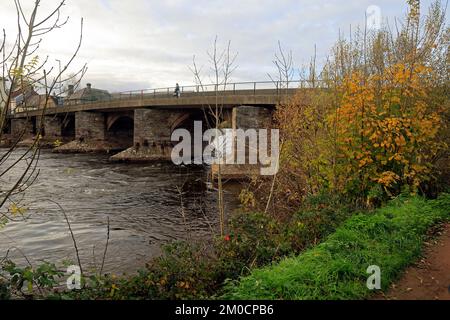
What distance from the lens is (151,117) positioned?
3216 cm

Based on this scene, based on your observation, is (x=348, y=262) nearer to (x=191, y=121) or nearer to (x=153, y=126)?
(x=153, y=126)

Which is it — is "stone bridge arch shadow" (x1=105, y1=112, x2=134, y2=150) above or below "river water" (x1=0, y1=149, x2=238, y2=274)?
above

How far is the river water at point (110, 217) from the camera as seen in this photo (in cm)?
835

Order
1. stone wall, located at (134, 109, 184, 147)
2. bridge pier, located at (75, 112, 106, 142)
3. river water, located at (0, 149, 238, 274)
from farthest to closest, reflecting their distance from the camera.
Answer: bridge pier, located at (75, 112, 106, 142)
stone wall, located at (134, 109, 184, 147)
river water, located at (0, 149, 238, 274)

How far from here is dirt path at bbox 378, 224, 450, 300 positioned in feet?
13.5

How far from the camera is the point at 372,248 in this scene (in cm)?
525

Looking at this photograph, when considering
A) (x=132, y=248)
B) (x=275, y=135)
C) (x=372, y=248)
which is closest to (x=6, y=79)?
→ (x=372, y=248)

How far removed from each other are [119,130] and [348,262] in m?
42.4

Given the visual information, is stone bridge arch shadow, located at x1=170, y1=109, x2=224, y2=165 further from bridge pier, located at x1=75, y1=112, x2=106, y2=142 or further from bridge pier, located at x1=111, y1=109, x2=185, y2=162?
bridge pier, located at x1=75, y1=112, x2=106, y2=142

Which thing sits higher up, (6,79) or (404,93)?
(404,93)

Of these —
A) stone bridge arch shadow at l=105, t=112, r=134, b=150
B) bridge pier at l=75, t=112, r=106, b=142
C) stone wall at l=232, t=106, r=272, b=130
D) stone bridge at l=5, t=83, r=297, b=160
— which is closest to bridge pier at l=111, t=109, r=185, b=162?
stone bridge at l=5, t=83, r=297, b=160
